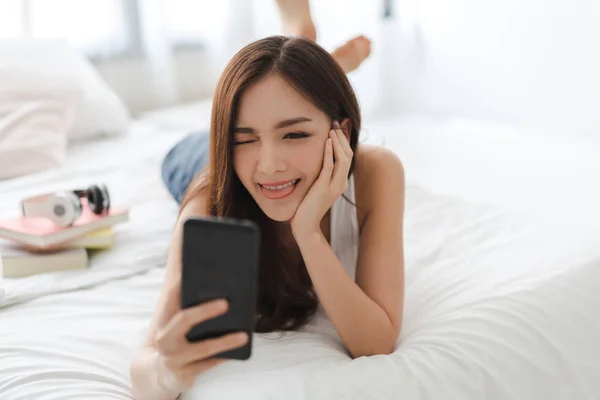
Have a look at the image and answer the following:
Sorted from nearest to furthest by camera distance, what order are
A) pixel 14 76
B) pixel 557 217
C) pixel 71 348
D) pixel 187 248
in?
1. pixel 187 248
2. pixel 71 348
3. pixel 557 217
4. pixel 14 76

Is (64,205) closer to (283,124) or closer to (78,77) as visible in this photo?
(283,124)

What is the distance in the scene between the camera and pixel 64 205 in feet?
3.82

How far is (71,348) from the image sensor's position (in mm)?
897

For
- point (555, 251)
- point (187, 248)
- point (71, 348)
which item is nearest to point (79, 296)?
point (71, 348)

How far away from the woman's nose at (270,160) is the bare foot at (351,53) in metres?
0.76

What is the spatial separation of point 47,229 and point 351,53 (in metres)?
0.81

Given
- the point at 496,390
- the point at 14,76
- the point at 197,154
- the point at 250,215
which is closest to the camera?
the point at 496,390

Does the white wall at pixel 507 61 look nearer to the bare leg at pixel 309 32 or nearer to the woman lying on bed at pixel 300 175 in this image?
the bare leg at pixel 309 32

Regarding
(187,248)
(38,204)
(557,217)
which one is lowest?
(557,217)

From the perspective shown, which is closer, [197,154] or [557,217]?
[557,217]

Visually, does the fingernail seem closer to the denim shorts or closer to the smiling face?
the smiling face

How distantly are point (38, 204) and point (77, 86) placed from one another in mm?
803

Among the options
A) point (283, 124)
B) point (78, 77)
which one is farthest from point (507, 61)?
point (283, 124)

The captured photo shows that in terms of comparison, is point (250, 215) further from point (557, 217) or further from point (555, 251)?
point (557, 217)
